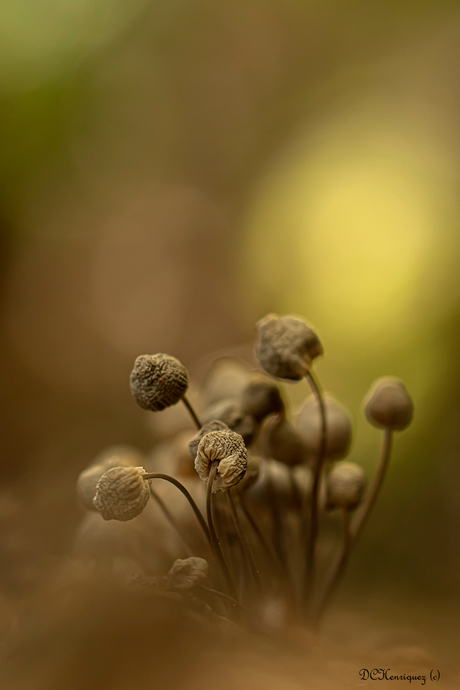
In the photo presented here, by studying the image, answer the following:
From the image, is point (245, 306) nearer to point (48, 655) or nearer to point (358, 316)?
point (358, 316)

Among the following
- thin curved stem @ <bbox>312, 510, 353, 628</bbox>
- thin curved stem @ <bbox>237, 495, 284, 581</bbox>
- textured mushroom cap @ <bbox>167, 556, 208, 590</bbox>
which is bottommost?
thin curved stem @ <bbox>312, 510, 353, 628</bbox>

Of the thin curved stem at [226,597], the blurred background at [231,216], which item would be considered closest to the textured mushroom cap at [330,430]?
the thin curved stem at [226,597]

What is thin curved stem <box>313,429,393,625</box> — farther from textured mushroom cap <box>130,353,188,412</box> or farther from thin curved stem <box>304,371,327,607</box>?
textured mushroom cap <box>130,353,188,412</box>

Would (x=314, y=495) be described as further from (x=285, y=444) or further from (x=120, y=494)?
(x=120, y=494)

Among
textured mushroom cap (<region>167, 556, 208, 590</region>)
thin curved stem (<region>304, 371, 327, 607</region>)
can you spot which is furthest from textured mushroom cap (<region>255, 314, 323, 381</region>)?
textured mushroom cap (<region>167, 556, 208, 590</region>)

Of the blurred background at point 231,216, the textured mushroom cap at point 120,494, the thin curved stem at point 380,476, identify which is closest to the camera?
the textured mushroom cap at point 120,494

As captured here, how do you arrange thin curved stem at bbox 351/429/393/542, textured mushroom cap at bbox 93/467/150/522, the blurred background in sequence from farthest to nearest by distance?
the blurred background < thin curved stem at bbox 351/429/393/542 < textured mushroom cap at bbox 93/467/150/522

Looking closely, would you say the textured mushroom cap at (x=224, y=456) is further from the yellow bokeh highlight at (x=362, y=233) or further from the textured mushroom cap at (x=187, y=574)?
the yellow bokeh highlight at (x=362, y=233)
